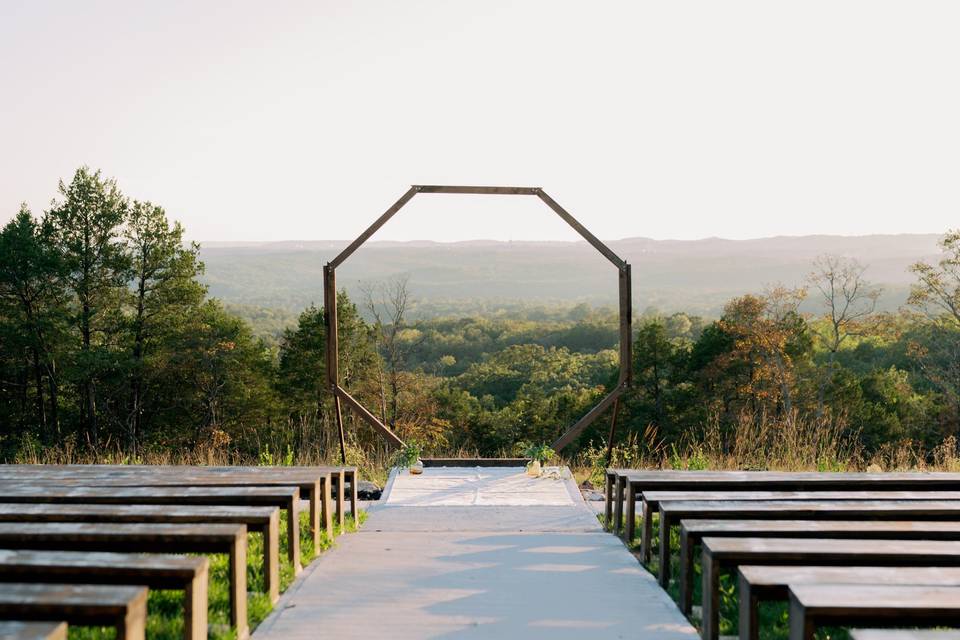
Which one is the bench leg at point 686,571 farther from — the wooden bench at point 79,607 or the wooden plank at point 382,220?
the wooden plank at point 382,220

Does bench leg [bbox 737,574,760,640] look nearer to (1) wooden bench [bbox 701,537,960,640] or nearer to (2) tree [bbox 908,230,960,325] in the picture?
(1) wooden bench [bbox 701,537,960,640]

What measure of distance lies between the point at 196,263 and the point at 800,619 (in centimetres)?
3392

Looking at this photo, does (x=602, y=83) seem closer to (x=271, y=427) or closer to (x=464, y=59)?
(x=464, y=59)

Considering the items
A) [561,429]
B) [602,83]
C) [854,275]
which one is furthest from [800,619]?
[561,429]

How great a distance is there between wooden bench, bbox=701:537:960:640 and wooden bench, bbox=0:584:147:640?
5.93 feet

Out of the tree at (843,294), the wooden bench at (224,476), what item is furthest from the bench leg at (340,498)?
the tree at (843,294)

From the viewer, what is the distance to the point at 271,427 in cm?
3366

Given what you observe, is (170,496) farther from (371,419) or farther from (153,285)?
(153,285)

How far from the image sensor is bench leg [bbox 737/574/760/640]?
8.38 feet

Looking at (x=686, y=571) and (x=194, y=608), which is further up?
(x=194, y=608)

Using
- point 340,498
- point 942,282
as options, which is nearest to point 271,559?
point 340,498

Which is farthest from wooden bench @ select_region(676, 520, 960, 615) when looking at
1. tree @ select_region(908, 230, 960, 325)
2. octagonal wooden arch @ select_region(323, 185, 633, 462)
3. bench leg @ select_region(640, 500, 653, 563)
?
tree @ select_region(908, 230, 960, 325)

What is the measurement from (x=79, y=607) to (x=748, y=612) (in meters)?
1.88

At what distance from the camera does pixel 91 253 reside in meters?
32.0
